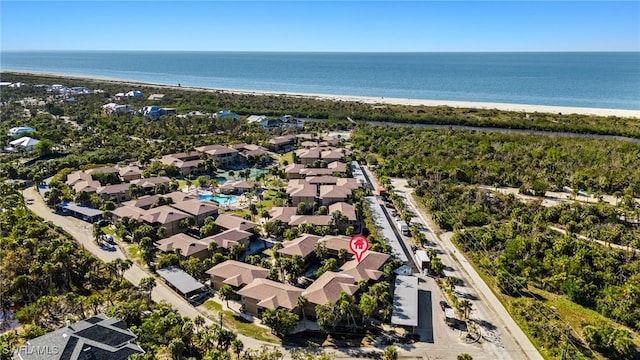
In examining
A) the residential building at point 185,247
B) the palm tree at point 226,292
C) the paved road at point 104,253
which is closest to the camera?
the paved road at point 104,253

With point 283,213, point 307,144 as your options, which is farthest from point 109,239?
point 307,144

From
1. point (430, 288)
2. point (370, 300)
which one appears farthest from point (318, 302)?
point (430, 288)

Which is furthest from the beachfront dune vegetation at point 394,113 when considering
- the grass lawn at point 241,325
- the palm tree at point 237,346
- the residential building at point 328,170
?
the palm tree at point 237,346

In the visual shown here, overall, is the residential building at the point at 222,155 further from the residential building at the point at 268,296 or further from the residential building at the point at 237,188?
the residential building at the point at 268,296

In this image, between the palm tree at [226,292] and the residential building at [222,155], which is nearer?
the palm tree at [226,292]

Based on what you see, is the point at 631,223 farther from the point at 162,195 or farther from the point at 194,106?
the point at 194,106

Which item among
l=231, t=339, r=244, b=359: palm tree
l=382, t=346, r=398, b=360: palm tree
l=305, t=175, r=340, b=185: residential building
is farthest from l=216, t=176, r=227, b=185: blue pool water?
l=382, t=346, r=398, b=360: palm tree

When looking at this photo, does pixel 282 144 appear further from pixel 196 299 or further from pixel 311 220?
pixel 196 299

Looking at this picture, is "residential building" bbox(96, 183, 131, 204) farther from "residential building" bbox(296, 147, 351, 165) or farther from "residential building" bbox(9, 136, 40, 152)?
"residential building" bbox(9, 136, 40, 152)
